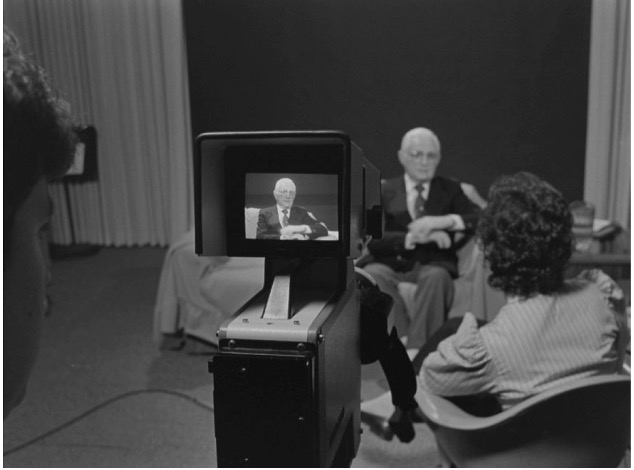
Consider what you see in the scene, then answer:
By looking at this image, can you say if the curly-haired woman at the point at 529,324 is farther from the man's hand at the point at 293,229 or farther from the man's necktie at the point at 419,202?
the man's necktie at the point at 419,202

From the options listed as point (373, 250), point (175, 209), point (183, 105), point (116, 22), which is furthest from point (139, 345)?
point (116, 22)

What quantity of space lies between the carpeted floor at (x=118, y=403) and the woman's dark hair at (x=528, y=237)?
36 centimetres

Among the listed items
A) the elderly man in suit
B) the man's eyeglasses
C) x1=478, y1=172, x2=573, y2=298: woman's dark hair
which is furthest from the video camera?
the man's eyeglasses

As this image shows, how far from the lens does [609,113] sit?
158 inches

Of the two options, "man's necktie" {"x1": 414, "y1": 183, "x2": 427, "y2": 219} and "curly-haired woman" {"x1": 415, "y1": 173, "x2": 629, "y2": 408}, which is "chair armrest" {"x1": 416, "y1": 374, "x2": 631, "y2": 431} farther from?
"man's necktie" {"x1": 414, "y1": 183, "x2": 427, "y2": 219}

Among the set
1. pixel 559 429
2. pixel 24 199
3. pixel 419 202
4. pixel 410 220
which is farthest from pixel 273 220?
pixel 419 202

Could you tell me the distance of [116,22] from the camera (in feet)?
15.1

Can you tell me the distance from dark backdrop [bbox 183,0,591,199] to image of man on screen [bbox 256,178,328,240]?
358cm

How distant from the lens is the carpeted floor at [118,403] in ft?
6.91

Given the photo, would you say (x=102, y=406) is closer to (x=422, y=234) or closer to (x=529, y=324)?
(x=422, y=234)

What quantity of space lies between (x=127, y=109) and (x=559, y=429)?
13.9 ft

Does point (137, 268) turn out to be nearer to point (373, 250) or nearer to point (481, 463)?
point (373, 250)

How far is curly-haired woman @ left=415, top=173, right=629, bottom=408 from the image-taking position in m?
1.31

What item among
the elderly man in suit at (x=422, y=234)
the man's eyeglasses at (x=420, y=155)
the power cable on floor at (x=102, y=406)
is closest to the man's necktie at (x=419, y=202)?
the elderly man in suit at (x=422, y=234)
